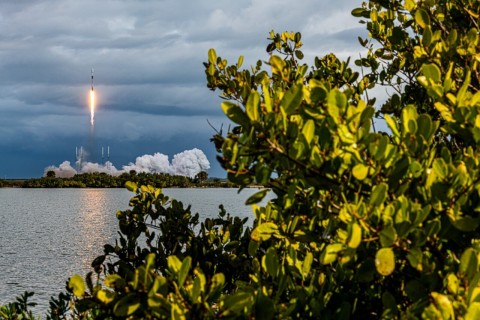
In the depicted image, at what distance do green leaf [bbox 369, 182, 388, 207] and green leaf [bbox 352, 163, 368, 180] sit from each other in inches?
3.9

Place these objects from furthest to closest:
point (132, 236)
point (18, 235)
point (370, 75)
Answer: point (18, 235), point (370, 75), point (132, 236)

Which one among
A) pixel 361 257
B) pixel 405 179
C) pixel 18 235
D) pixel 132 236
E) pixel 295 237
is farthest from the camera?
pixel 18 235

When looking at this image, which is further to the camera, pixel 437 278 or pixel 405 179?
pixel 405 179

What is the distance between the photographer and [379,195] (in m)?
2.30

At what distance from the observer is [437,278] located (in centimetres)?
253

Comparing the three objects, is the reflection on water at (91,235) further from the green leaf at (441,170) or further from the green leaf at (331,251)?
the green leaf at (441,170)

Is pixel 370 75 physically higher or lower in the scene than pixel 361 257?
higher

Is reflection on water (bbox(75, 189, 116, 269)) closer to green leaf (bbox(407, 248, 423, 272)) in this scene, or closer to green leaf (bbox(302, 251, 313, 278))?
green leaf (bbox(302, 251, 313, 278))

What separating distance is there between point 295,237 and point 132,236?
8.42 feet

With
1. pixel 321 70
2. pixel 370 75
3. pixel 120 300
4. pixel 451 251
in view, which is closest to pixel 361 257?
pixel 451 251

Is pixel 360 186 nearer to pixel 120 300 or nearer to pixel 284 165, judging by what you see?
pixel 284 165

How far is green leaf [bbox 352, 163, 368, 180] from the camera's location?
2.37m

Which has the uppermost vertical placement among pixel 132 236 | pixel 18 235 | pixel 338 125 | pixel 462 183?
pixel 338 125

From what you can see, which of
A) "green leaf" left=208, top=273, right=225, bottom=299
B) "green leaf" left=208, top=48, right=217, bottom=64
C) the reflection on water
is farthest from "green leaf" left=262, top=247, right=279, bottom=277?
the reflection on water
